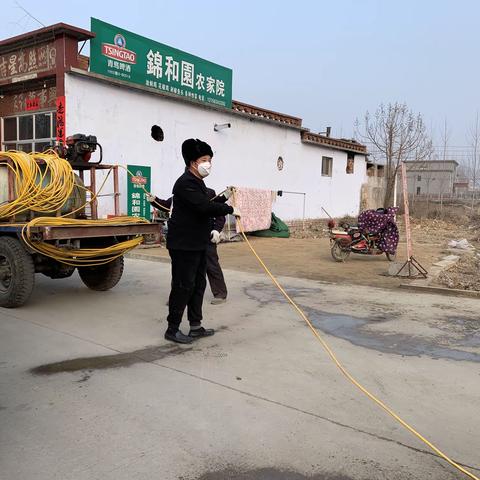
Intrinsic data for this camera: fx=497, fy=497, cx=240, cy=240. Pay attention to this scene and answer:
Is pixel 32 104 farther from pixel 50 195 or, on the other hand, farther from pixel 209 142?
pixel 50 195

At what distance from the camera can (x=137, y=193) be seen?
43.2ft

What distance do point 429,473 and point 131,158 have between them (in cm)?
1168

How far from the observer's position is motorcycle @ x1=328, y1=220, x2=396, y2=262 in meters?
11.2

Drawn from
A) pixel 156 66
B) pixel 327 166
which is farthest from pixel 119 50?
pixel 327 166

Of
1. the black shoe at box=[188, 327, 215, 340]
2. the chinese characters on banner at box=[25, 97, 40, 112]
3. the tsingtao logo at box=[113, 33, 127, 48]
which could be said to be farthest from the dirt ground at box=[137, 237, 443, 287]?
the tsingtao logo at box=[113, 33, 127, 48]

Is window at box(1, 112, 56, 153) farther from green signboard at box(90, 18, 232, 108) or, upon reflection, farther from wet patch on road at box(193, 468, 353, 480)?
wet patch on road at box(193, 468, 353, 480)

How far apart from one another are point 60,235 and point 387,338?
150 inches

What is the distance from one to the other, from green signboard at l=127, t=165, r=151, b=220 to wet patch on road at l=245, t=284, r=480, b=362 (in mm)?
7076

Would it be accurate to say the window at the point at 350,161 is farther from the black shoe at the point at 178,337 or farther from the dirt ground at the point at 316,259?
the black shoe at the point at 178,337

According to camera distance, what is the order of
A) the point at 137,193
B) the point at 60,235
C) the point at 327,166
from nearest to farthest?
the point at 60,235 → the point at 137,193 → the point at 327,166

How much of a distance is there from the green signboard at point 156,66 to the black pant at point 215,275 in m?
7.21

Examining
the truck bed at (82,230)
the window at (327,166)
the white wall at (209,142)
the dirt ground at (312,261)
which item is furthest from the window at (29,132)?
the window at (327,166)

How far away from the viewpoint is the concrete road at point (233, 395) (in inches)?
109

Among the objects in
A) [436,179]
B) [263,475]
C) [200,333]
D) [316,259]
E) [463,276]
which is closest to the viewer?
[263,475]
